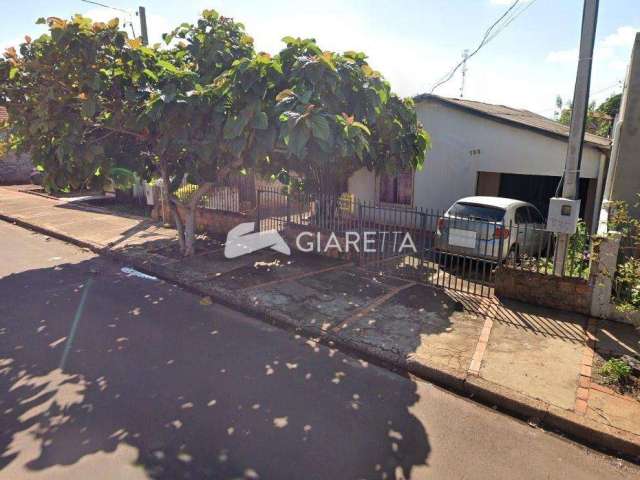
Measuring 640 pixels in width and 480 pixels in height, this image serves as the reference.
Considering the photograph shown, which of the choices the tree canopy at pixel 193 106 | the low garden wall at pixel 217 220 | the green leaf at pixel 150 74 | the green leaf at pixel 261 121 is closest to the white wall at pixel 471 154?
the tree canopy at pixel 193 106

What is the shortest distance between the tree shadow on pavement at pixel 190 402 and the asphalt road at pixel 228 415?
0.04 ft

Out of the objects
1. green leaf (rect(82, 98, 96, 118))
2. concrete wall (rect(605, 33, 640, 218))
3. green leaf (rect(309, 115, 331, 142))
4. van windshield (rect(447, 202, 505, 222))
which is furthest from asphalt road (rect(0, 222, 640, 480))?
concrete wall (rect(605, 33, 640, 218))

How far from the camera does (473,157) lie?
1042cm

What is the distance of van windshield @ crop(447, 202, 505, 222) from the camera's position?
7.68 m

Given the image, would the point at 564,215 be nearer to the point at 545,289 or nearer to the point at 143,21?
the point at 545,289

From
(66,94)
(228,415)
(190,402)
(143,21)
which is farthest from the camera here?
(143,21)

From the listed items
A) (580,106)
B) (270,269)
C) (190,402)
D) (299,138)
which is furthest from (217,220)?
(580,106)

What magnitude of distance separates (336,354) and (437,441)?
5.66 feet

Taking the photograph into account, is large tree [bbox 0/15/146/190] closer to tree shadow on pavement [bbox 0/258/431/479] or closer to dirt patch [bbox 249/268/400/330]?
tree shadow on pavement [bbox 0/258/431/479]

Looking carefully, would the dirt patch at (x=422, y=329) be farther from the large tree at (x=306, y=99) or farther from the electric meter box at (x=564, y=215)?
the large tree at (x=306, y=99)

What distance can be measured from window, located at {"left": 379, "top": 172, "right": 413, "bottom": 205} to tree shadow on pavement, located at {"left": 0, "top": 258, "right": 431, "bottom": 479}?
7.20m

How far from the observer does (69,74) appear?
695 centimetres

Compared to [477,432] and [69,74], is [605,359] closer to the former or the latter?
[477,432]

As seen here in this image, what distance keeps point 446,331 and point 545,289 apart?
1.83 m
